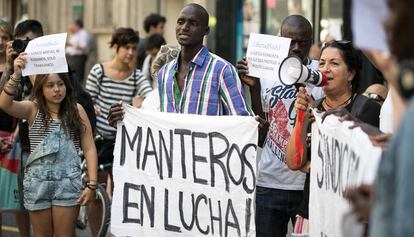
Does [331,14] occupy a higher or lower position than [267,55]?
higher

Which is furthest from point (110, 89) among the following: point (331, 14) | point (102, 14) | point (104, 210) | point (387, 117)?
point (102, 14)

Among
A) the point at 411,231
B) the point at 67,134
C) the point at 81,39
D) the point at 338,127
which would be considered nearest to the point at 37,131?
the point at 67,134

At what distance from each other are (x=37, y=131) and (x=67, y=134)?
0.65 feet

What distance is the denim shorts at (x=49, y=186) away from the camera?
24.0 feet

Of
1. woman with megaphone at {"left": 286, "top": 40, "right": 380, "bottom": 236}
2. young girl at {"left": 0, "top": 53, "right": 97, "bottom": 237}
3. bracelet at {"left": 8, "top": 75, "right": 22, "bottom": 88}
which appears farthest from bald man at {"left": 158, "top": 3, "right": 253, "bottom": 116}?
bracelet at {"left": 8, "top": 75, "right": 22, "bottom": 88}

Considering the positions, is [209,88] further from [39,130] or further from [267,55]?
[39,130]

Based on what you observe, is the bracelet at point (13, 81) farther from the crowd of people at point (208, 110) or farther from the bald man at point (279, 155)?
the bald man at point (279, 155)

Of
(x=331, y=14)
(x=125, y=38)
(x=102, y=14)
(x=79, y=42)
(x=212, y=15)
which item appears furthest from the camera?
(x=102, y=14)

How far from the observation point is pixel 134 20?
25281 millimetres

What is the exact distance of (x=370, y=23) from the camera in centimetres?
361

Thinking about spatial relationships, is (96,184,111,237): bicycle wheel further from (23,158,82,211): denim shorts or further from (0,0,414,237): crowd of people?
(23,158,82,211): denim shorts

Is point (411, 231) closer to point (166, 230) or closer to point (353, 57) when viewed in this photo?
point (353, 57)

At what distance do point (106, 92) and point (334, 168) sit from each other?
4.85 meters

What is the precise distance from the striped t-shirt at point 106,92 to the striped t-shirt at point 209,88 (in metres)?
3.29
